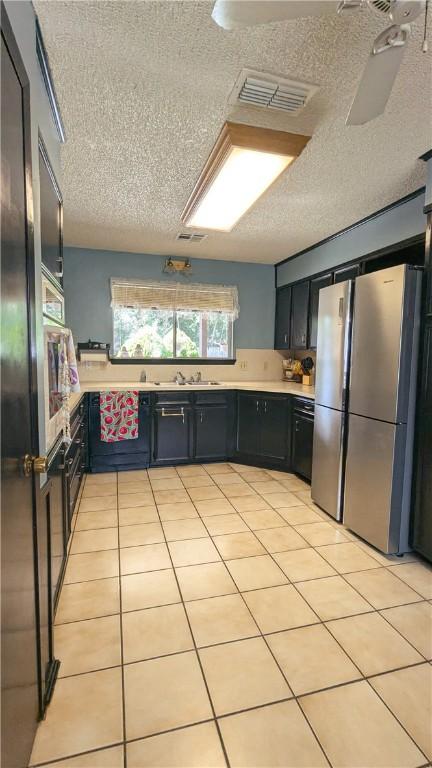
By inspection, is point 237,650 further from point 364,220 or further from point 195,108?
point 364,220

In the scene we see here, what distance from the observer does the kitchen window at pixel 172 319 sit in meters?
4.38

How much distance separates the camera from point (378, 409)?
237 centimetres

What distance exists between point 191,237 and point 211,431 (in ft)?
6.96

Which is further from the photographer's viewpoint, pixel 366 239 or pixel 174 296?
pixel 174 296

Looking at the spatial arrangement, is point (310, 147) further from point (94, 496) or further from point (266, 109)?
point (94, 496)

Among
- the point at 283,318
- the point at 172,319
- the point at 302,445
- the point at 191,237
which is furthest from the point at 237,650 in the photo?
the point at 283,318

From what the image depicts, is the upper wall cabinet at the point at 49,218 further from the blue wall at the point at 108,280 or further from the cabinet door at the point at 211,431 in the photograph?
the cabinet door at the point at 211,431

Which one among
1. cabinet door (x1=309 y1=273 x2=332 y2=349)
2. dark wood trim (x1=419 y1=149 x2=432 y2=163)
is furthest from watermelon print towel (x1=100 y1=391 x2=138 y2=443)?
dark wood trim (x1=419 y1=149 x2=432 y2=163)

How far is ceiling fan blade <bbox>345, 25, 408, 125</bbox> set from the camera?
3.50ft

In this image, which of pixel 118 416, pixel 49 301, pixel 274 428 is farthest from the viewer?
pixel 274 428

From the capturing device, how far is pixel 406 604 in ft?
6.23

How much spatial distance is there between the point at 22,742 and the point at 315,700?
999 mm

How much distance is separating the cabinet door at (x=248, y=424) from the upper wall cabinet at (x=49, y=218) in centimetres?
253

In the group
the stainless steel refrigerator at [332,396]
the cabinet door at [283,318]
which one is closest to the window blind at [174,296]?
the cabinet door at [283,318]
